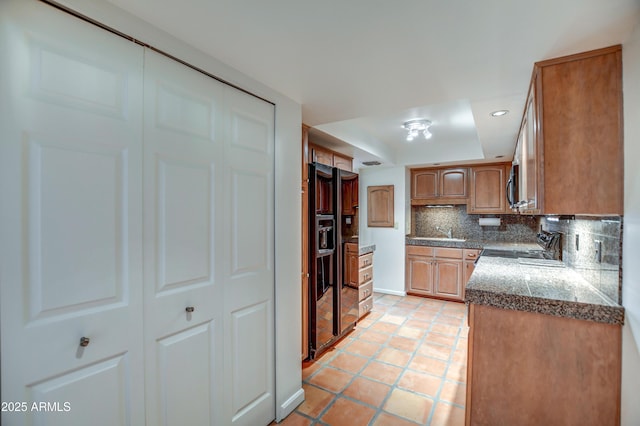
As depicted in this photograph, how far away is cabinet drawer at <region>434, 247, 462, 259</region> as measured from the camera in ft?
14.3

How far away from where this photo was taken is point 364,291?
380 cm

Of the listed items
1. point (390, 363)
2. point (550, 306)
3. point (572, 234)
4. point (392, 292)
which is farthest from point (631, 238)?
point (392, 292)

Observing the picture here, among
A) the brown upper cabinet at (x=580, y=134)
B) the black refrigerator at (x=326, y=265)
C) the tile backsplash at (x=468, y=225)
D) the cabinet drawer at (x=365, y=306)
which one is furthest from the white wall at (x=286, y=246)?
the tile backsplash at (x=468, y=225)

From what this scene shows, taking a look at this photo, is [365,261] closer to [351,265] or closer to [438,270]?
[351,265]

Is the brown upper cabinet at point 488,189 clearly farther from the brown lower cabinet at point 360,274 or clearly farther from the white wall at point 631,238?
the white wall at point 631,238

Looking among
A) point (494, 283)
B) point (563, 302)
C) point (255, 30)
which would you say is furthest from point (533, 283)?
point (255, 30)

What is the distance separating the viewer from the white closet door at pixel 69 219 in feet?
2.97

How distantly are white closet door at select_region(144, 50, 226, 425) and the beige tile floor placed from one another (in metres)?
0.81

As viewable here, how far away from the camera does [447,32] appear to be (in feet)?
4.13

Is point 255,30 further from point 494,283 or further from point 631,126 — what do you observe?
point 494,283

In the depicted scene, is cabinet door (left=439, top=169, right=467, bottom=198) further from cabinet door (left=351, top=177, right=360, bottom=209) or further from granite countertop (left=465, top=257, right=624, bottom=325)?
granite countertop (left=465, top=257, right=624, bottom=325)

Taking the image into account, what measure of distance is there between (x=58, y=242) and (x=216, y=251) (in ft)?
2.12

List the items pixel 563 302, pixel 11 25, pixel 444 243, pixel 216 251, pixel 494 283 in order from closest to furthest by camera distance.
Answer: pixel 11 25
pixel 563 302
pixel 216 251
pixel 494 283
pixel 444 243

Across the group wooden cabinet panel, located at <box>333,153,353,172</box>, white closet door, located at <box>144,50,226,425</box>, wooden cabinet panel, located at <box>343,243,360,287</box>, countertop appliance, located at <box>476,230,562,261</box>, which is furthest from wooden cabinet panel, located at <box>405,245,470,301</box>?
white closet door, located at <box>144,50,226,425</box>
